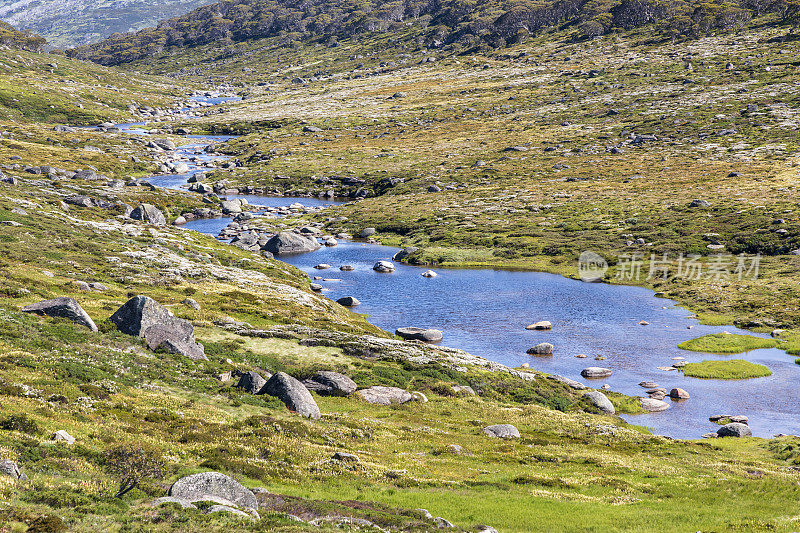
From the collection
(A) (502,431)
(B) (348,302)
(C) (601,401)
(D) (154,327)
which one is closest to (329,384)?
(A) (502,431)

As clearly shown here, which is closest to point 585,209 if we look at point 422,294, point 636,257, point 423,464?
point 636,257

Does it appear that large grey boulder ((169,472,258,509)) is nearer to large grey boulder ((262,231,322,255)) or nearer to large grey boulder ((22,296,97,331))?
large grey boulder ((22,296,97,331))

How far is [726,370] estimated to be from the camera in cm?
7412

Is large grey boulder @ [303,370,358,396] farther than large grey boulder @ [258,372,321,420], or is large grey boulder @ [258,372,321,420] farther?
large grey boulder @ [303,370,358,396]

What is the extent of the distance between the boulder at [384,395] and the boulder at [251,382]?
→ 374 inches

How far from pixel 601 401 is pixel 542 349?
18.1m

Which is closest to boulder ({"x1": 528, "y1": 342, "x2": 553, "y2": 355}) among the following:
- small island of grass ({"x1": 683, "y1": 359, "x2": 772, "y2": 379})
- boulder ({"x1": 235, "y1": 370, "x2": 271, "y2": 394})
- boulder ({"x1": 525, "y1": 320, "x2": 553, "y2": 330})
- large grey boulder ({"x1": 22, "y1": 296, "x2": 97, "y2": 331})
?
boulder ({"x1": 525, "y1": 320, "x2": 553, "y2": 330})

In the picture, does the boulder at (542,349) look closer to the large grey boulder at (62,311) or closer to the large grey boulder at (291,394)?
the large grey boulder at (291,394)

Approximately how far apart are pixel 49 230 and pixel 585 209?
393 ft

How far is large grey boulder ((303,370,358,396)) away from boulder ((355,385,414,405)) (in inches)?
43.6

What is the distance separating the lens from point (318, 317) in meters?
81.6

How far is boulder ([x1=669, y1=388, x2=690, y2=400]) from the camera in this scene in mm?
67250

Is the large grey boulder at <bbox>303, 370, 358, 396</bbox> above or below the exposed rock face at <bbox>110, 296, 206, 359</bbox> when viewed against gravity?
below

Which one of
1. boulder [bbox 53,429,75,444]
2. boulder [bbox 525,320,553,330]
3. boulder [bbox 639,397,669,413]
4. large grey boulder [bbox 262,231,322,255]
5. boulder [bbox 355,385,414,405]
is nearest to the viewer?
boulder [bbox 53,429,75,444]
